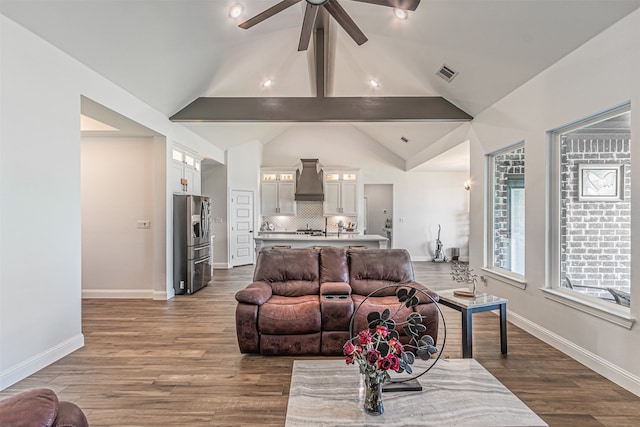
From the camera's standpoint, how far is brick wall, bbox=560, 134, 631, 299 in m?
2.79

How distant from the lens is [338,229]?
9.02 m

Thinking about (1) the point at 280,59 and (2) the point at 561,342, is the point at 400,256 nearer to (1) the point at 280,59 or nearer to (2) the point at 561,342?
(2) the point at 561,342

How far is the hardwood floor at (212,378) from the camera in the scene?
Result: 2193 millimetres

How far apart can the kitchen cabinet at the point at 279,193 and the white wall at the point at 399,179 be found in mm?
422

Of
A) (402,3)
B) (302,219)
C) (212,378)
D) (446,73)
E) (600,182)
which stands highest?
(446,73)

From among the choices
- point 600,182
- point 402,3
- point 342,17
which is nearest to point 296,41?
point 342,17

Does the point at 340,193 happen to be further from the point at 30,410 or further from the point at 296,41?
the point at 30,410

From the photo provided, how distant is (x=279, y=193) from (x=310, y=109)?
13.3ft

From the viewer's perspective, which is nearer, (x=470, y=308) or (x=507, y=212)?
(x=470, y=308)

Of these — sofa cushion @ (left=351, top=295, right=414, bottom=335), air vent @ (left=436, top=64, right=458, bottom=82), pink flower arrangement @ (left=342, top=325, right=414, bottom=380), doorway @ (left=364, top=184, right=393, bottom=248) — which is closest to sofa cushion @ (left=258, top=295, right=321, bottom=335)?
sofa cushion @ (left=351, top=295, right=414, bottom=335)

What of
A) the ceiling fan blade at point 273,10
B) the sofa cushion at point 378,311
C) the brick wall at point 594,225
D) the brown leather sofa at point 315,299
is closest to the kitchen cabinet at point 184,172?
the brown leather sofa at point 315,299

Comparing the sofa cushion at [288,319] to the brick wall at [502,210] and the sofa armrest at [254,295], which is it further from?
the brick wall at [502,210]

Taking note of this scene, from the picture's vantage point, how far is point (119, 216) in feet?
17.0

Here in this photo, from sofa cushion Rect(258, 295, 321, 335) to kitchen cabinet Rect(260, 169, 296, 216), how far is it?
603 cm
